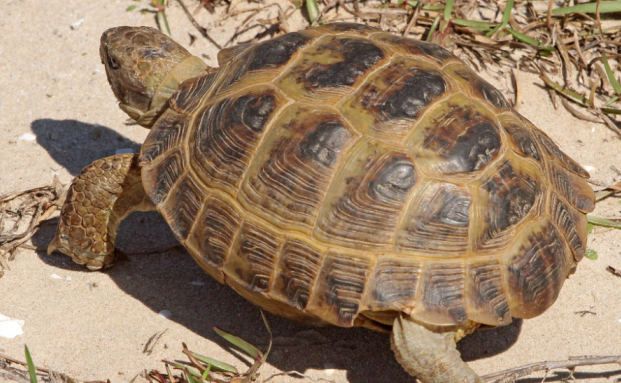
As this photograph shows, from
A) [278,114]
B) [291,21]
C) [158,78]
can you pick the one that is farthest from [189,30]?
[278,114]

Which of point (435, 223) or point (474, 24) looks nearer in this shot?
point (435, 223)

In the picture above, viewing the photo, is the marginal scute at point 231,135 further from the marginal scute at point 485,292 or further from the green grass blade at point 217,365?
the marginal scute at point 485,292

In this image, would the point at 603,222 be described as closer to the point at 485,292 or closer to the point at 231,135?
the point at 485,292

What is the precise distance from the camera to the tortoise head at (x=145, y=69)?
3822mm

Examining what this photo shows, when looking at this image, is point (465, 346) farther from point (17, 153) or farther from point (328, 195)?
point (17, 153)

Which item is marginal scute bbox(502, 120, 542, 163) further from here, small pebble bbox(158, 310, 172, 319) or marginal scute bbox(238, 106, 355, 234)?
small pebble bbox(158, 310, 172, 319)

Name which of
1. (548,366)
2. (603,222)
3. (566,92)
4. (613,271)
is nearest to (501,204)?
(548,366)

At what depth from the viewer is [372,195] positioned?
2896 millimetres

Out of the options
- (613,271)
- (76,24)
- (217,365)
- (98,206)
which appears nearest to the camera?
(217,365)

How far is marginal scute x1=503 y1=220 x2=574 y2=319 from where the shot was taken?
9.65ft

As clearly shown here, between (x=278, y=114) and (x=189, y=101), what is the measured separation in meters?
0.64

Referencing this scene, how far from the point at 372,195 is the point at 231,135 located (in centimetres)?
77

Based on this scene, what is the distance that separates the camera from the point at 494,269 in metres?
2.91

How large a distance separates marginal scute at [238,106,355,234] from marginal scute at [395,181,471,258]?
388 mm
